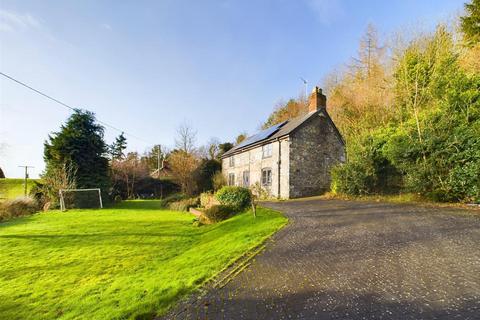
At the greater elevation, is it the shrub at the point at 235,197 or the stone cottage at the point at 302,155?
the stone cottage at the point at 302,155

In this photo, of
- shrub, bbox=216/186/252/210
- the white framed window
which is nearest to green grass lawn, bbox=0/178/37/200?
the white framed window

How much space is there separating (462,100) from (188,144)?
120 feet

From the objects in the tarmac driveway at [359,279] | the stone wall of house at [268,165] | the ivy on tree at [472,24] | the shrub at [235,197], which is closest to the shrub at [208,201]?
the shrub at [235,197]

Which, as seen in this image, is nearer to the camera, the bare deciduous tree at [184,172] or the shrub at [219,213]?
the shrub at [219,213]

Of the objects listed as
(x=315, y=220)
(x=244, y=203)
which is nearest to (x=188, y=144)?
(x=244, y=203)

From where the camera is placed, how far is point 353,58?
2688 centimetres

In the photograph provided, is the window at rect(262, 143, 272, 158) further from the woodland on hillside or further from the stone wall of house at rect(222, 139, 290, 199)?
the woodland on hillside

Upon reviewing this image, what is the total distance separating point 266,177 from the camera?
22.0 metres

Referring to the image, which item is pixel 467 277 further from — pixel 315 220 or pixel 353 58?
pixel 353 58

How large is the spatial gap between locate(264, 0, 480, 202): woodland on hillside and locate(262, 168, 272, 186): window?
18.1ft

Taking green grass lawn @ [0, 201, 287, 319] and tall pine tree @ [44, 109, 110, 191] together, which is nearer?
green grass lawn @ [0, 201, 287, 319]

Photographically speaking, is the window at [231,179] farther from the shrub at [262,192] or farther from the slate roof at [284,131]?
the shrub at [262,192]

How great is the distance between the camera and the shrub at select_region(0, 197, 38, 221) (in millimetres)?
16406

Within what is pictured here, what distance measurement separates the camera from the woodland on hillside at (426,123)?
11188 millimetres
